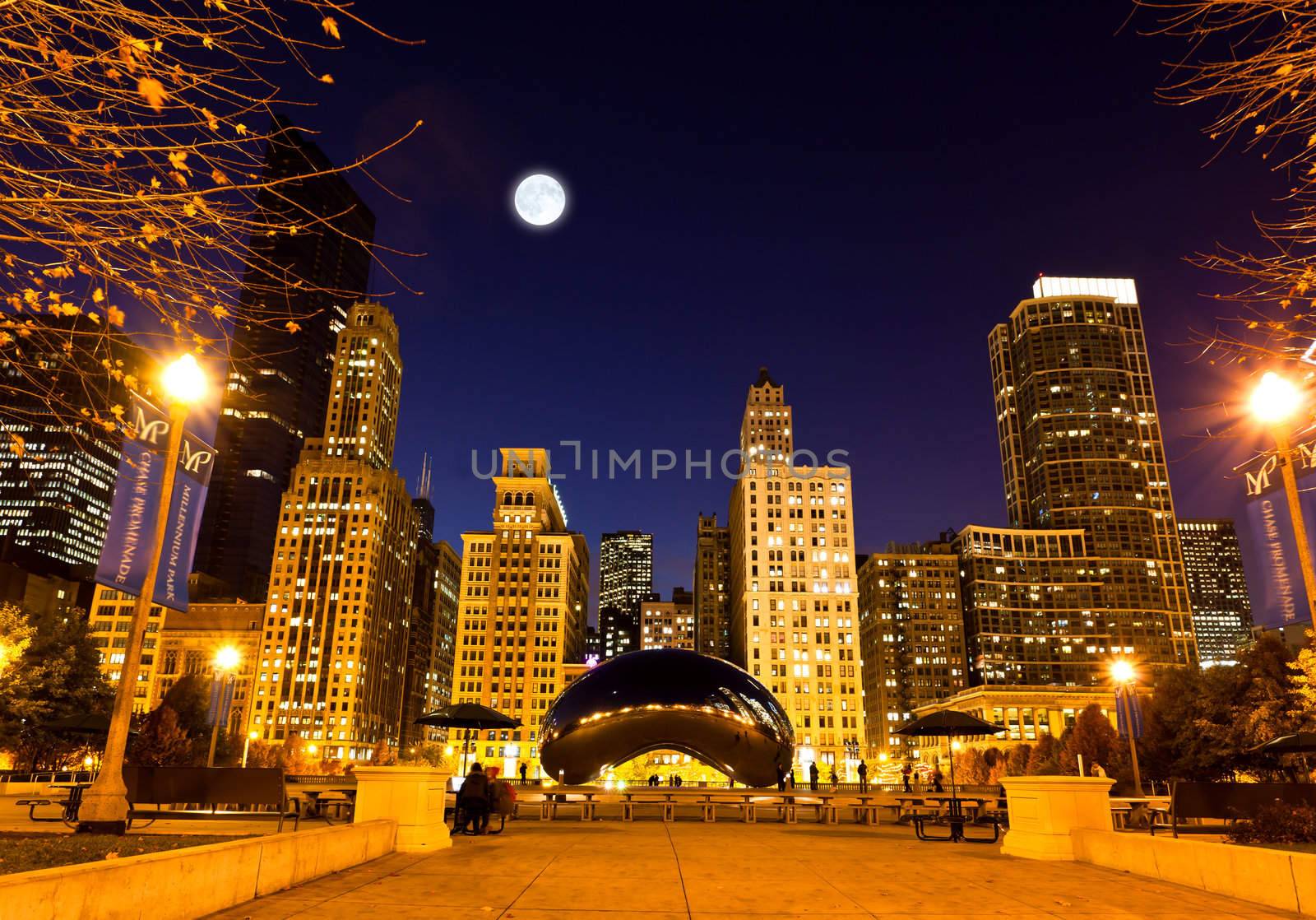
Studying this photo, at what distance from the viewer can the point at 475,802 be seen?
54.3 ft

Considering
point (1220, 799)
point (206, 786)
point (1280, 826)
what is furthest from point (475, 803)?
point (1280, 826)

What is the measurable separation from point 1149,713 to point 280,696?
441 ft

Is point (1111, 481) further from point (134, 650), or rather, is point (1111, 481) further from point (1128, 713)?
point (134, 650)

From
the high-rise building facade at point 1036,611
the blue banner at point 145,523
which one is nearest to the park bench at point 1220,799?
the blue banner at point 145,523

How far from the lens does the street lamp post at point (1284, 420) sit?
1398cm

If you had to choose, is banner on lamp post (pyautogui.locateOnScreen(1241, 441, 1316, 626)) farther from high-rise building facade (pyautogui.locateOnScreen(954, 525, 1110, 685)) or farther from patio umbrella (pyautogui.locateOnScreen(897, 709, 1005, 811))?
high-rise building facade (pyautogui.locateOnScreen(954, 525, 1110, 685))

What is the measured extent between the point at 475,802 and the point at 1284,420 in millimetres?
17086

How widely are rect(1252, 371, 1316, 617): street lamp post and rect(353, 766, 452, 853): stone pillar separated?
15099mm

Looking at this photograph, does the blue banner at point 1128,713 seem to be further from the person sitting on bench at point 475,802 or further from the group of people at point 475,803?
the person sitting on bench at point 475,802

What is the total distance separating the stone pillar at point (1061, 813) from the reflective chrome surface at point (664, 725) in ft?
64.9

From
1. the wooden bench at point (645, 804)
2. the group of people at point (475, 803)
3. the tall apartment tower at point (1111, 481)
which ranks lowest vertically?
the wooden bench at point (645, 804)

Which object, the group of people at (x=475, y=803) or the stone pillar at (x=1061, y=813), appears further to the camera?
the group of people at (x=475, y=803)

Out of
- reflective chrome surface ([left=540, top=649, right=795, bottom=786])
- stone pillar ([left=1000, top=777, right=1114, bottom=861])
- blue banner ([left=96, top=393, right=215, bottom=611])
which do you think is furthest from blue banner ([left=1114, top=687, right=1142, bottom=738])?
blue banner ([left=96, top=393, right=215, bottom=611])

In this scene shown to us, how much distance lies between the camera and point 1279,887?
8.69 m
